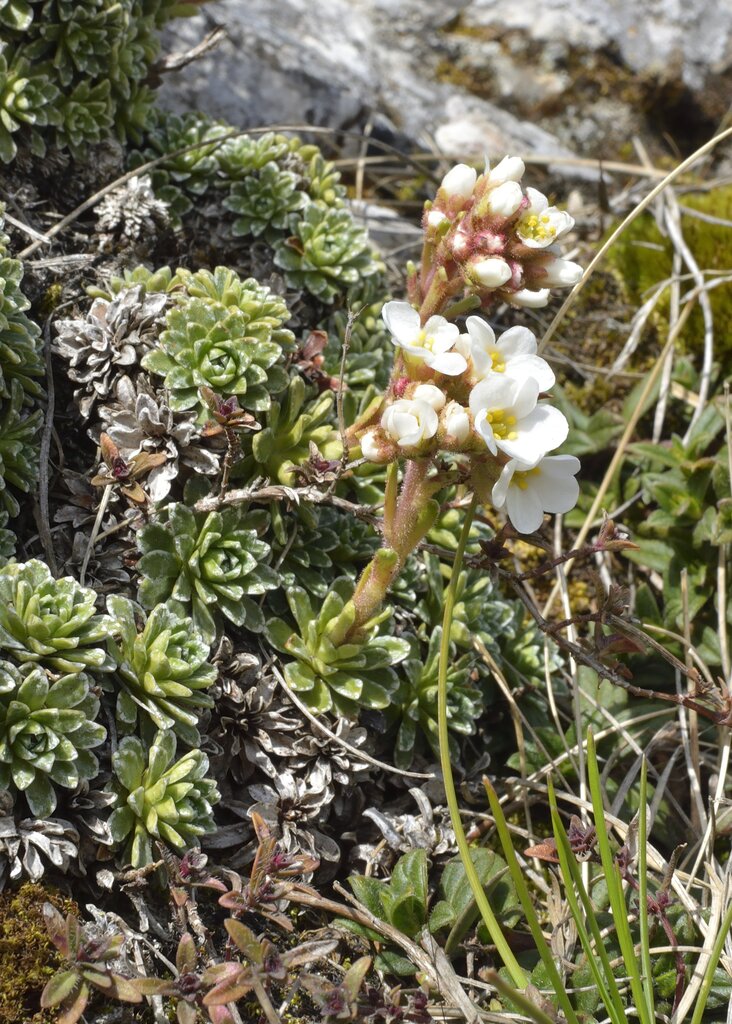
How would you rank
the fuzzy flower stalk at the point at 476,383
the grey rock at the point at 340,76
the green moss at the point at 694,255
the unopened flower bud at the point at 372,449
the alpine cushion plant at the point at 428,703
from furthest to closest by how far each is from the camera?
the grey rock at the point at 340,76 → the green moss at the point at 694,255 → the alpine cushion plant at the point at 428,703 → the unopened flower bud at the point at 372,449 → the fuzzy flower stalk at the point at 476,383

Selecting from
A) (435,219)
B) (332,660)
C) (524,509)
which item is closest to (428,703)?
(332,660)

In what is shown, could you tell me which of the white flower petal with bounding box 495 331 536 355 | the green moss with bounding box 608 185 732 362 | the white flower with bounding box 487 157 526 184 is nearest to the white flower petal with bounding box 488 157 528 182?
the white flower with bounding box 487 157 526 184

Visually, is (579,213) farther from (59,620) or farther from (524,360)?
(59,620)

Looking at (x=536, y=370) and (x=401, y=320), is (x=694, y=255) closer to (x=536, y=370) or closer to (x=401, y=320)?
(x=536, y=370)

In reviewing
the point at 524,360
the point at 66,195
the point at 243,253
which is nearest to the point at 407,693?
the point at 524,360

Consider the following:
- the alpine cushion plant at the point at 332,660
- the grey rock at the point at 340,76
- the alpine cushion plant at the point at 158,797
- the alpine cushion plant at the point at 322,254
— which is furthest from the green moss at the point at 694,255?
the alpine cushion plant at the point at 158,797

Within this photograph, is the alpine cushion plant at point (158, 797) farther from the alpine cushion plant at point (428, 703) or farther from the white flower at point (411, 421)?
the white flower at point (411, 421)
